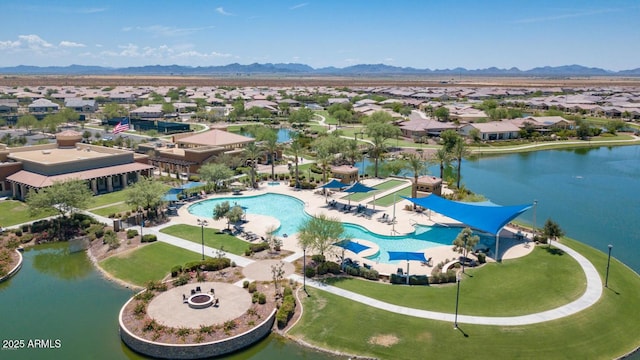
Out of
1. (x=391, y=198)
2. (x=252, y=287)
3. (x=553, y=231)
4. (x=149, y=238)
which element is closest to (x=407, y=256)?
(x=252, y=287)

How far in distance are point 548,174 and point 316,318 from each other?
59666 millimetres

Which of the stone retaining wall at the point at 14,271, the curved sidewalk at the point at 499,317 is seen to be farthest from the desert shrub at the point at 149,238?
the curved sidewalk at the point at 499,317

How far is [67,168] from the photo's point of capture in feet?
192

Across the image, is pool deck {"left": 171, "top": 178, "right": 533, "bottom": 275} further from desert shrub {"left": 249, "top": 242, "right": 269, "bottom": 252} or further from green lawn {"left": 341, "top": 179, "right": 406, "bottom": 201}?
desert shrub {"left": 249, "top": 242, "right": 269, "bottom": 252}

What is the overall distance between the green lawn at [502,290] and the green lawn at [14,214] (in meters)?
35.2

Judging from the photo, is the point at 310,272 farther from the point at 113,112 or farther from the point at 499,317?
the point at 113,112

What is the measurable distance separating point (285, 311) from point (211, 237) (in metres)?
16.7

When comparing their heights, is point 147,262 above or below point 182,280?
below

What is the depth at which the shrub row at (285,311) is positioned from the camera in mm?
29656

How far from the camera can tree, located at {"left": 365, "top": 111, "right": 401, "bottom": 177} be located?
7376 cm

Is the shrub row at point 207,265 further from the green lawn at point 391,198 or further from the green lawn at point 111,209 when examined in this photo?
the green lawn at point 391,198

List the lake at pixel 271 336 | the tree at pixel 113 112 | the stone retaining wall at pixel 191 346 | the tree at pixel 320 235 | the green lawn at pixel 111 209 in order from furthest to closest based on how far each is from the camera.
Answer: the tree at pixel 113 112
the green lawn at pixel 111 209
the tree at pixel 320 235
the lake at pixel 271 336
the stone retaining wall at pixel 191 346

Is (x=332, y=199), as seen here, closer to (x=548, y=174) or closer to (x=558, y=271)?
(x=558, y=271)

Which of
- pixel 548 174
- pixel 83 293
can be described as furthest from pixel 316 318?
pixel 548 174
